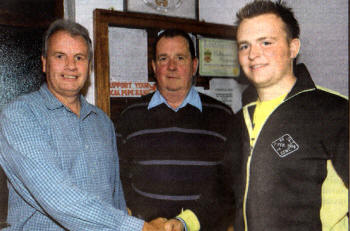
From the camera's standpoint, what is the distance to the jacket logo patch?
0.59 metres

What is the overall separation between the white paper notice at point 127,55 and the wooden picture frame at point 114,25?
19 mm

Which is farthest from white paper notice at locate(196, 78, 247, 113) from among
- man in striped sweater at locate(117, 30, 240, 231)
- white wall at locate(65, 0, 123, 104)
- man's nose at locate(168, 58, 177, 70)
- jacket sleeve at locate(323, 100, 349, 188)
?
jacket sleeve at locate(323, 100, 349, 188)

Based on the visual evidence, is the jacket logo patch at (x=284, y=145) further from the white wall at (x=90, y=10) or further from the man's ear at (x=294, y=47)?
the white wall at (x=90, y=10)

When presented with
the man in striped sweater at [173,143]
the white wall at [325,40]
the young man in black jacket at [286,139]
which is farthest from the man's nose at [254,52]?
the man in striped sweater at [173,143]

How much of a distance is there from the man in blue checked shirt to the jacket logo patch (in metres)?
0.43

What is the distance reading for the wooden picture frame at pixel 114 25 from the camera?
1112 mm

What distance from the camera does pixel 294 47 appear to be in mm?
626

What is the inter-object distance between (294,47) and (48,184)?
72 centimetres

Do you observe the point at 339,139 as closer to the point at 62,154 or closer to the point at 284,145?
the point at 284,145

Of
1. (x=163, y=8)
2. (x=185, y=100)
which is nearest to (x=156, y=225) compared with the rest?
(x=185, y=100)

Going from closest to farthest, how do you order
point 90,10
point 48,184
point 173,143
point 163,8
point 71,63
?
point 48,184 < point 71,63 < point 173,143 < point 90,10 < point 163,8

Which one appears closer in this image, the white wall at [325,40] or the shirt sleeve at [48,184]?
the white wall at [325,40]

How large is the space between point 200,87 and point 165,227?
1.95 ft

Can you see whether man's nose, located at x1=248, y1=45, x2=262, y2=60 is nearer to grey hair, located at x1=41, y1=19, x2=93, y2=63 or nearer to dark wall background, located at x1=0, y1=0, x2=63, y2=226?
grey hair, located at x1=41, y1=19, x2=93, y2=63
